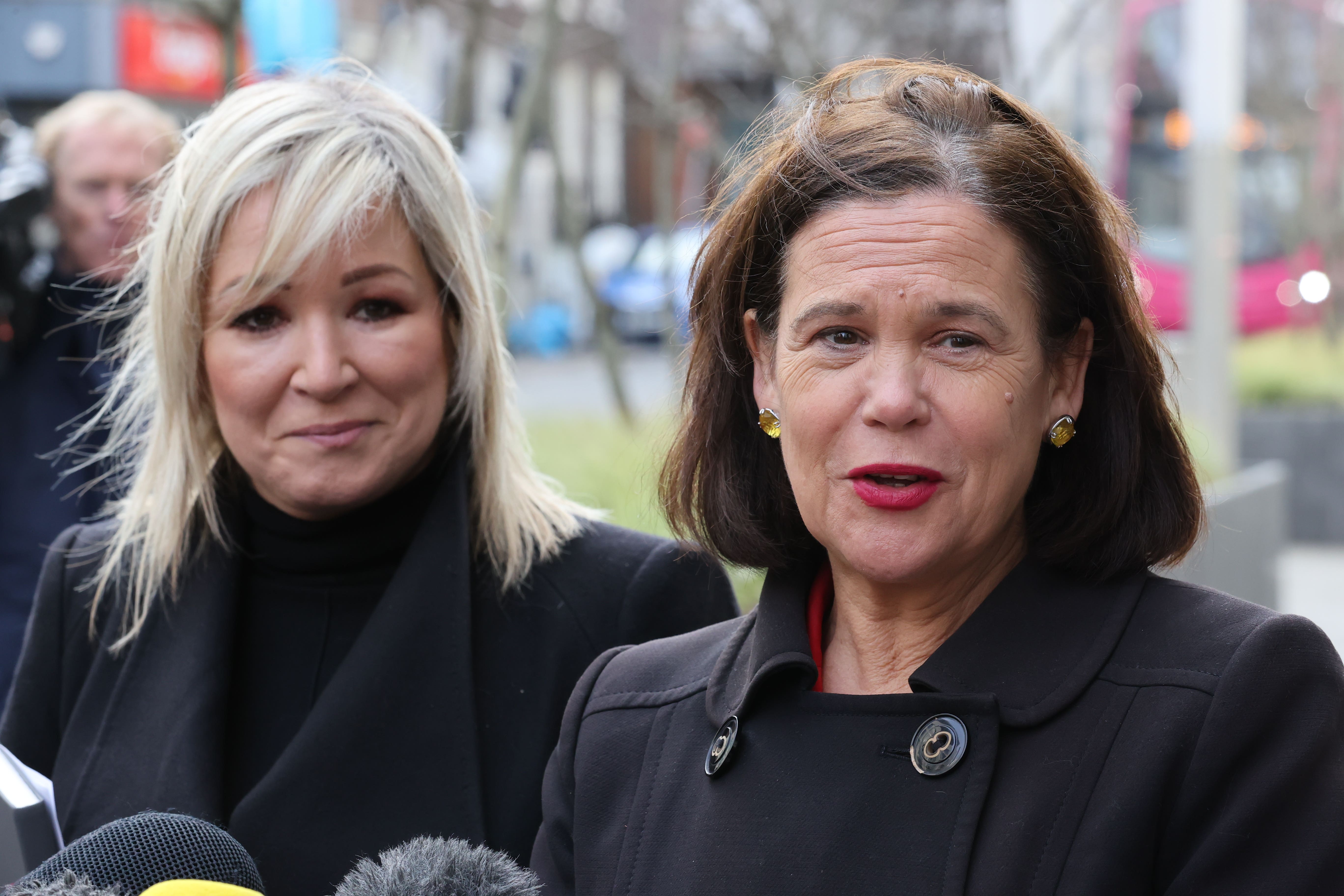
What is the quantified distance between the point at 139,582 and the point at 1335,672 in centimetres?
222

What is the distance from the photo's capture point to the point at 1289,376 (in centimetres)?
1323

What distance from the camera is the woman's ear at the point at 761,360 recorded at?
2346 mm

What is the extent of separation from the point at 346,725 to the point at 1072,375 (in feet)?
4.72

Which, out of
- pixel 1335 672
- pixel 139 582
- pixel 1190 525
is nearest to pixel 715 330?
pixel 1190 525

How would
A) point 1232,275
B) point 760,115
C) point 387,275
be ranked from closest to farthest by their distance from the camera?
1. point 760,115
2. point 387,275
3. point 1232,275

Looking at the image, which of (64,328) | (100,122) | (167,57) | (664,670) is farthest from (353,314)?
(167,57)

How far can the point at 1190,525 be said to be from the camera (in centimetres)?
218

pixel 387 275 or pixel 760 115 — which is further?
pixel 387 275

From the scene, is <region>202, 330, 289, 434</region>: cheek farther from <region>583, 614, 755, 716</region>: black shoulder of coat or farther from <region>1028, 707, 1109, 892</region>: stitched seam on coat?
<region>1028, 707, 1109, 892</region>: stitched seam on coat

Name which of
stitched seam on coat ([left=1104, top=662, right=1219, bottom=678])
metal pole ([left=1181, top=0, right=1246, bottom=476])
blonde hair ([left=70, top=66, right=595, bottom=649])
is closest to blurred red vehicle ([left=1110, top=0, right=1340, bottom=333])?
metal pole ([left=1181, top=0, right=1246, bottom=476])

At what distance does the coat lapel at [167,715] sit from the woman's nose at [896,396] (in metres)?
1.46

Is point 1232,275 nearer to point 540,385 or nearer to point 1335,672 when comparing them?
point 1335,672

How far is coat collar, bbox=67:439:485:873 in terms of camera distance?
2686mm

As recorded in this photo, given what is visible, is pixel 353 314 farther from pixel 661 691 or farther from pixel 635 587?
pixel 661 691
